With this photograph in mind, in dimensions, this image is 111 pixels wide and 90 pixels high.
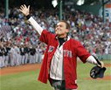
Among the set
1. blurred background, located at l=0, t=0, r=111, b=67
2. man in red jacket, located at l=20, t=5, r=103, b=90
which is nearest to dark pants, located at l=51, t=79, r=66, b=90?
man in red jacket, located at l=20, t=5, r=103, b=90

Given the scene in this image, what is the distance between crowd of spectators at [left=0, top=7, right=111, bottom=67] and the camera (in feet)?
87.1

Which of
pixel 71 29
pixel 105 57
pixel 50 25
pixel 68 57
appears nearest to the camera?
pixel 68 57

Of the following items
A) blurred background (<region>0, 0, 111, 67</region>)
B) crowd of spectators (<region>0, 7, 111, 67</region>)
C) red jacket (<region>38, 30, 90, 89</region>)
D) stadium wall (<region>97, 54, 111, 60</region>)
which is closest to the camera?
red jacket (<region>38, 30, 90, 89</region>)

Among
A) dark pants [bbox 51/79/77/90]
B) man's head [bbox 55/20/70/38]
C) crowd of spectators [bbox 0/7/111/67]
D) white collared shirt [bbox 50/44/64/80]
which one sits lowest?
dark pants [bbox 51/79/77/90]

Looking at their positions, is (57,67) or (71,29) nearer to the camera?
(57,67)

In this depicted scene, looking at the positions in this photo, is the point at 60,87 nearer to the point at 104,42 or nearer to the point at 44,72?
the point at 44,72

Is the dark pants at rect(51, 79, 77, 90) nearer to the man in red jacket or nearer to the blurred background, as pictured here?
the man in red jacket

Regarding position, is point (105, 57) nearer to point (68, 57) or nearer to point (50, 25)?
point (50, 25)

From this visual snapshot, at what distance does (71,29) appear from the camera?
33031 millimetres

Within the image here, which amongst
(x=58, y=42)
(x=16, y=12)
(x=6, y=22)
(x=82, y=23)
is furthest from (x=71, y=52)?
(x=82, y=23)

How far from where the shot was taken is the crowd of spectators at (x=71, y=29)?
1046 inches

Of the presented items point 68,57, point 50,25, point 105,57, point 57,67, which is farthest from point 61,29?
point 105,57

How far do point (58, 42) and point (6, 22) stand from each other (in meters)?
20.3

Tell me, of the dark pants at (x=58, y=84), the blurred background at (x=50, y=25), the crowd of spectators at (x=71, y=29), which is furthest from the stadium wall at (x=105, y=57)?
the dark pants at (x=58, y=84)
